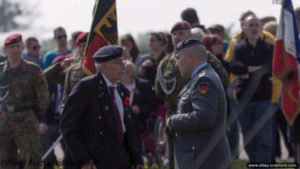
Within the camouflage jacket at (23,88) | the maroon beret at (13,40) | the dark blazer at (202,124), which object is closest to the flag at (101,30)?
the camouflage jacket at (23,88)

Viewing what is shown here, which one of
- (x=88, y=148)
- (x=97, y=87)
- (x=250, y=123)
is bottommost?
(x=250, y=123)

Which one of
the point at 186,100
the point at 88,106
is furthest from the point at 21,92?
the point at 186,100

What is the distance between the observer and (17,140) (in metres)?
11.5

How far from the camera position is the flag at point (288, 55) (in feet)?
36.7

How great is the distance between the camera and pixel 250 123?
43.0 ft

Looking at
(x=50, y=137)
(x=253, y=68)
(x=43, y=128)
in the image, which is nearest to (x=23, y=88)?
(x=43, y=128)

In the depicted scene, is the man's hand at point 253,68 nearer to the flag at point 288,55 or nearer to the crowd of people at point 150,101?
the crowd of people at point 150,101

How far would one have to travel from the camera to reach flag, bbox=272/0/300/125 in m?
11.2

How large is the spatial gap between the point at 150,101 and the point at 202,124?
620 cm

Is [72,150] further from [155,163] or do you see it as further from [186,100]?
[155,163]

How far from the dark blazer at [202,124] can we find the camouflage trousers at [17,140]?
11.5ft

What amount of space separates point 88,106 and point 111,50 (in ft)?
1.92

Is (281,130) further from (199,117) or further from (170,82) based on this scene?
(199,117)

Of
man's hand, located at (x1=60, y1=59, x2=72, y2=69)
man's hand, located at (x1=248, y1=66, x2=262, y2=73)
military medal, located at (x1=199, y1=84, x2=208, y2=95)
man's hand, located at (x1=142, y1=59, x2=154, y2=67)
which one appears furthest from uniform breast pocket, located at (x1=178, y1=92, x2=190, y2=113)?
man's hand, located at (x1=142, y1=59, x2=154, y2=67)
